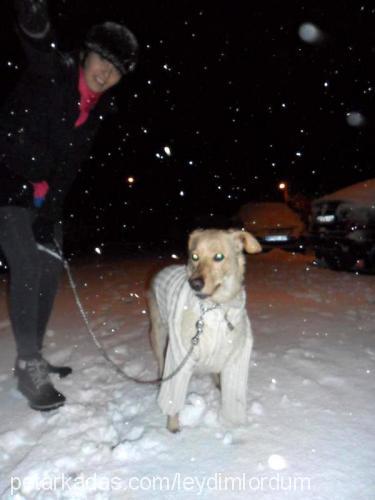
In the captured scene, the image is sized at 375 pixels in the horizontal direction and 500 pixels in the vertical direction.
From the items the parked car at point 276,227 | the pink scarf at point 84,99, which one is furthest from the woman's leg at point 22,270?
the parked car at point 276,227

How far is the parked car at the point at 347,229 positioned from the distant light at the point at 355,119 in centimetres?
1208

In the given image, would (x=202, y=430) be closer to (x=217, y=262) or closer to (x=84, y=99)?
(x=217, y=262)

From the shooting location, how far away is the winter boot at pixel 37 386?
106 inches

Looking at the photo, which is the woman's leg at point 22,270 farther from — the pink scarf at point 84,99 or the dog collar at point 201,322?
the dog collar at point 201,322

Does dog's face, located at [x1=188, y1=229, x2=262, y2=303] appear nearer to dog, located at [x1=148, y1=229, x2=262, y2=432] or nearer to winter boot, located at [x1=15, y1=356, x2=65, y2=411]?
dog, located at [x1=148, y1=229, x2=262, y2=432]

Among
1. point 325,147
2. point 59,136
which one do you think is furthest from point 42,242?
point 325,147

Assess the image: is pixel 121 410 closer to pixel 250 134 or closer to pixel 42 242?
pixel 42 242

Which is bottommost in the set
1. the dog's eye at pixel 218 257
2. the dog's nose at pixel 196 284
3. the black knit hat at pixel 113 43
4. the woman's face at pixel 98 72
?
the dog's nose at pixel 196 284

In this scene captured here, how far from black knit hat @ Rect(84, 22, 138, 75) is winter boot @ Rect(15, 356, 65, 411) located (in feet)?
6.49

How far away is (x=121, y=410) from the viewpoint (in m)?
2.83

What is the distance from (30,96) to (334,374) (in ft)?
9.67

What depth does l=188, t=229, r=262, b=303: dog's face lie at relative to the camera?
2.64m

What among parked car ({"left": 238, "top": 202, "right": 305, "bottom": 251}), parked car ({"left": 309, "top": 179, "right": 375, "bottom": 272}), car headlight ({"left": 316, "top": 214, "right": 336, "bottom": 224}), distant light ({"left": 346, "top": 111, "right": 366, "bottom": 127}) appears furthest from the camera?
distant light ({"left": 346, "top": 111, "right": 366, "bottom": 127})

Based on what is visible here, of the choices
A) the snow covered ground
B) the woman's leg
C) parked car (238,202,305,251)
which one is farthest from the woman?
parked car (238,202,305,251)
